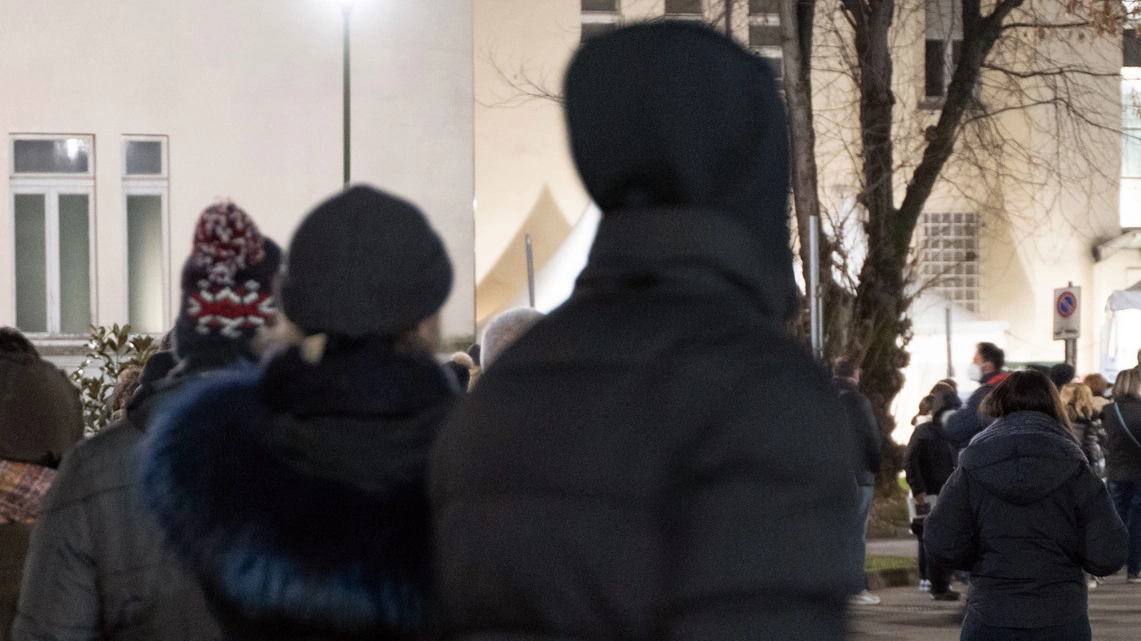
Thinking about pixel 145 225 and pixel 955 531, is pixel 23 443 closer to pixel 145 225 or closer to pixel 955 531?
pixel 955 531

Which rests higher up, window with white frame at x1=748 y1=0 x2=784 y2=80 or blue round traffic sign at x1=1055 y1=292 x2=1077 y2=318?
window with white frame at x1=748 y1=0 x2=784 y2=80

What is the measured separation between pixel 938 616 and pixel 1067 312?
9.64m

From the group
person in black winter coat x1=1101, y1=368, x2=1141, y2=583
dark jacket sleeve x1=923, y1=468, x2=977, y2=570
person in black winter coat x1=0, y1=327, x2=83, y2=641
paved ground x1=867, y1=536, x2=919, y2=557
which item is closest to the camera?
person in black winter coat x1=0, y1=327, x2=83, y2=641

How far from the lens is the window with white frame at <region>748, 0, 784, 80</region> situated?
58.1 ft

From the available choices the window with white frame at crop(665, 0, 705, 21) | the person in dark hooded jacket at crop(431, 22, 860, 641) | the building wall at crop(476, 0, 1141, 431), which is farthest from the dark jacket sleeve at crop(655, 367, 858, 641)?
the window with white frame at crop(665, 0, 705, 21)

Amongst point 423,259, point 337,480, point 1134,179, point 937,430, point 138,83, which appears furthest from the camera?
point 1134,179

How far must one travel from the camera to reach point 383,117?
2125 cm

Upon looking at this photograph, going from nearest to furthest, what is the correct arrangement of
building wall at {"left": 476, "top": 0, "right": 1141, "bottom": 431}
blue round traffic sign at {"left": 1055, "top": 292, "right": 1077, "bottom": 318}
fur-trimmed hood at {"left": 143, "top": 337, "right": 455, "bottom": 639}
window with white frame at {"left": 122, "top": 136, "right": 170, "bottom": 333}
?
fur-trimmed hood at {"left": 143, "top": 337, "right": 455, "bottom": 639}
building wall at {"left": 476, "top": 0, "right": 1141, "bottom": 431}
window with white frame at {"left": 122, "top": 136, "right": 170, "bottom": 333}
blue round traffic sign at {"left": 1055, "top": 292, "right": 1077, "bottom": 318}

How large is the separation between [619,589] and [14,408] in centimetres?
376

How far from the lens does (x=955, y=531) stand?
6.09 metres

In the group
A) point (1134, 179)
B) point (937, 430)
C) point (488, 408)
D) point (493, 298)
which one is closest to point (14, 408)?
point (488, 408)

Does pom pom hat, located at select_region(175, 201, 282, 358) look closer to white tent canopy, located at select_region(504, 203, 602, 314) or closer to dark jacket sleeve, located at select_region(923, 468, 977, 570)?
dark jacket sleeve, located at select_region(923, 468, 977, 570)

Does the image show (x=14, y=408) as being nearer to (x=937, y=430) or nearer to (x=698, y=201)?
(x=698, y=201)

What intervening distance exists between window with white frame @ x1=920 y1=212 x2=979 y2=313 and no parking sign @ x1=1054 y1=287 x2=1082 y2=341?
9.82 meters
